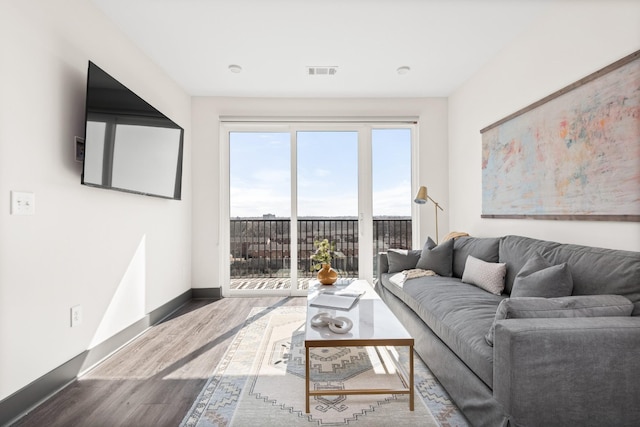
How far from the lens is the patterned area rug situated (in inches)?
62.2

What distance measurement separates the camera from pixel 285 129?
4141mm

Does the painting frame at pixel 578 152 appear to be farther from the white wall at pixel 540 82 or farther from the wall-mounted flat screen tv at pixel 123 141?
the wall-mounted flat screen tv at pixel 123 141

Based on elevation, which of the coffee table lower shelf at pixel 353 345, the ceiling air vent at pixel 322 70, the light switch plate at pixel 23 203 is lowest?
the coffee table lower shelf at pixel 353 345

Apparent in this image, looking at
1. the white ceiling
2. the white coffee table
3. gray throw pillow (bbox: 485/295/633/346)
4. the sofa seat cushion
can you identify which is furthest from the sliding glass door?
gray throw pillow (bbox: 485/295/633/346)

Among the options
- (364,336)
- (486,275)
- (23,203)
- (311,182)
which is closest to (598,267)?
(486,275)

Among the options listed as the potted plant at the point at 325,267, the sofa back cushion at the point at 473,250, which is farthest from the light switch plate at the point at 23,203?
the sofa back cushion at the point at 473,250

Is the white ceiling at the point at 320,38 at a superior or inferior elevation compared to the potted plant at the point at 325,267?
superior

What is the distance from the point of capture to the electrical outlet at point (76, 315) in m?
1.99

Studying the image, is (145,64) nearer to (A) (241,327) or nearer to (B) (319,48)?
(B) (319,48)

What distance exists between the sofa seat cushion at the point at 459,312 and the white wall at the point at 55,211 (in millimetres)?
2334

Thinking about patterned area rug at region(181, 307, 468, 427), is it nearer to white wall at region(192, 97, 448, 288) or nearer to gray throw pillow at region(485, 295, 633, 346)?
gray throw pillow at region(485, 295, 633, 346)

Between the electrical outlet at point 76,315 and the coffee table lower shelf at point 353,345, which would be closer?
the coffee table lower shelf at point 353,345

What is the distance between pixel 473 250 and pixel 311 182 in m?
2.17

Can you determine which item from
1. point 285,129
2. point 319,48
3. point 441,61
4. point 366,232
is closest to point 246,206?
point 285,129
